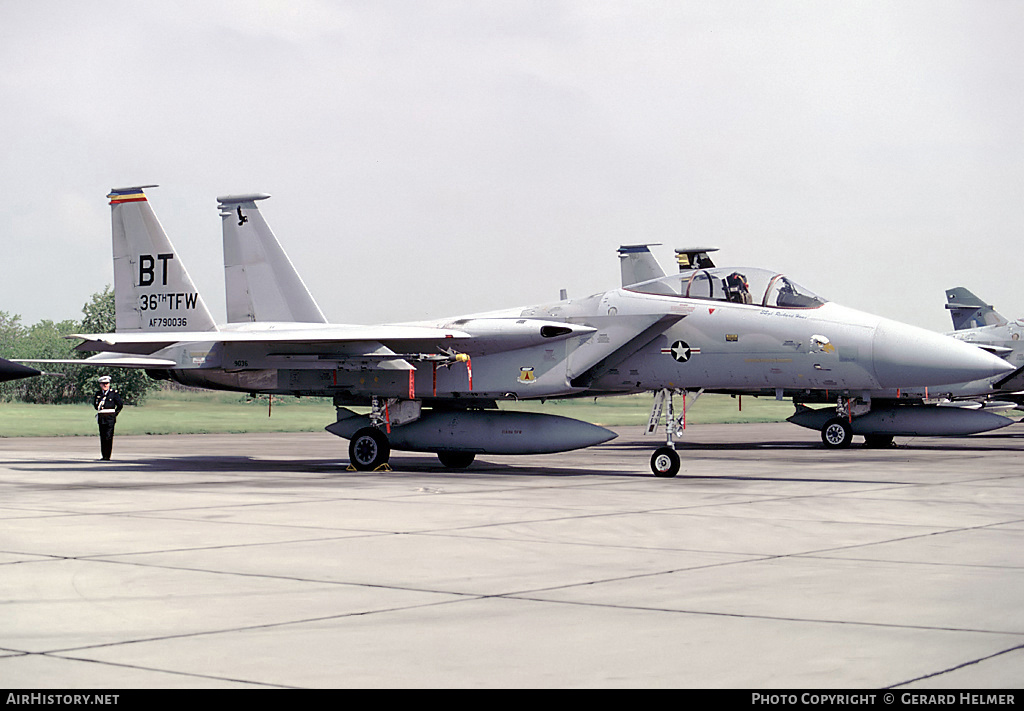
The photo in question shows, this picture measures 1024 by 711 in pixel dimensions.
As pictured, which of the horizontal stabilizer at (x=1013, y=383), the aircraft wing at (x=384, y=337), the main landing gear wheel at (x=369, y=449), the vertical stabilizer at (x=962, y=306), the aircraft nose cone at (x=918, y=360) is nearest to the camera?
the aircraft nose cone at (x=918, y=360)

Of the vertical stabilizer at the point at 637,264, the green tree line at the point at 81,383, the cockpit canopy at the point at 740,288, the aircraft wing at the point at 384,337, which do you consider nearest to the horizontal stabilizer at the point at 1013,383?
the vertical stabilizer at the point at 637,264

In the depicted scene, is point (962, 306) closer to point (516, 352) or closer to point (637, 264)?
point (637, 264)

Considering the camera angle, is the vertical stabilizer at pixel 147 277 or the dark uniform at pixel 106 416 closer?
the vertical stabilizer at pixel 147 277

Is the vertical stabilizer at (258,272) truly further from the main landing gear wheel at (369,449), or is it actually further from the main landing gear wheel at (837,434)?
the main landing gear wheel at (837,434)

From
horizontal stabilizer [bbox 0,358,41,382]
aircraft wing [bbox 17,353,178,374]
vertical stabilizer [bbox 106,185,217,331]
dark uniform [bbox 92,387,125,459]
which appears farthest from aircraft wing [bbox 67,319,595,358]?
horizontal stabilizer [bbox 0,358,41,382]

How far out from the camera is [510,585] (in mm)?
6785

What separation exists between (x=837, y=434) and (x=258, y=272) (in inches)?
546

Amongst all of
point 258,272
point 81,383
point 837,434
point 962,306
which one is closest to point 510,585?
point 258,272

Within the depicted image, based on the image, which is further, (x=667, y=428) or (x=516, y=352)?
(x=516, y=352)

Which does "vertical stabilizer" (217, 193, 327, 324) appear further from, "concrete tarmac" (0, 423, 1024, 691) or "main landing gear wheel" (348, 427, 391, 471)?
"concrete tarmac" (0, 423, 1024, 691)

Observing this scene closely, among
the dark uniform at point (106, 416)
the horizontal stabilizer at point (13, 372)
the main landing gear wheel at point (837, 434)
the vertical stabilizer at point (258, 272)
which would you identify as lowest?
the main landing gear wheel at point (837, 434)

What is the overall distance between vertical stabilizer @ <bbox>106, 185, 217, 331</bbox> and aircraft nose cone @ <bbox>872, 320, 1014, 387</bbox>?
10.8m

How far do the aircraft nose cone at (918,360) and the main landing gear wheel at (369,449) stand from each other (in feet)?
23.5

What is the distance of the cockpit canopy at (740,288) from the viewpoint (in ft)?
52.5
